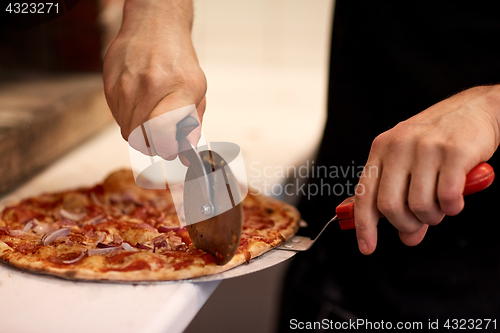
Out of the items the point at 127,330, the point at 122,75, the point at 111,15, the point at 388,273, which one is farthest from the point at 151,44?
the point at 111,15

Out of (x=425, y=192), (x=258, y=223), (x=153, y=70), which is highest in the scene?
(x=153, y=70)

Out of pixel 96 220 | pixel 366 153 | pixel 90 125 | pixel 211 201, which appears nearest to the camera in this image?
pixel 211 201

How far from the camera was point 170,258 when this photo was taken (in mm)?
840

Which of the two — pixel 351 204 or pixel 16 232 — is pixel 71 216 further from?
pixel 351 204

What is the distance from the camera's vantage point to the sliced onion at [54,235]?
0.90 metres

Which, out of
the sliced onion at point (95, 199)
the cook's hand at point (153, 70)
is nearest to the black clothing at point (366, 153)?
the cook's hand at point (153, 70)

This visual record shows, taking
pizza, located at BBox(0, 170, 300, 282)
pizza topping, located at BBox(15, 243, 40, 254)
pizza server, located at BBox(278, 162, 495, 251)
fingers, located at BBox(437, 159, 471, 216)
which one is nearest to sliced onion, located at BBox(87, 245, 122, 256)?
pizza, located at BBox(0, 170, 300, 282)

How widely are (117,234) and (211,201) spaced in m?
0.32

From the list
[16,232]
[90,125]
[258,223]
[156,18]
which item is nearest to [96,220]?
[16,232]

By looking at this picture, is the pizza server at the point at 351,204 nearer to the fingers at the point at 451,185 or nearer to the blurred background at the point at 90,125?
the fingers at the point at 451,185

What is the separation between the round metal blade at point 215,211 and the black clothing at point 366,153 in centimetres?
43

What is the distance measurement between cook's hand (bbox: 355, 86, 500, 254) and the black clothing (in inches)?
12.4

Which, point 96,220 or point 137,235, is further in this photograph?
point 96,220

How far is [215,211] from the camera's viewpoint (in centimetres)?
77
